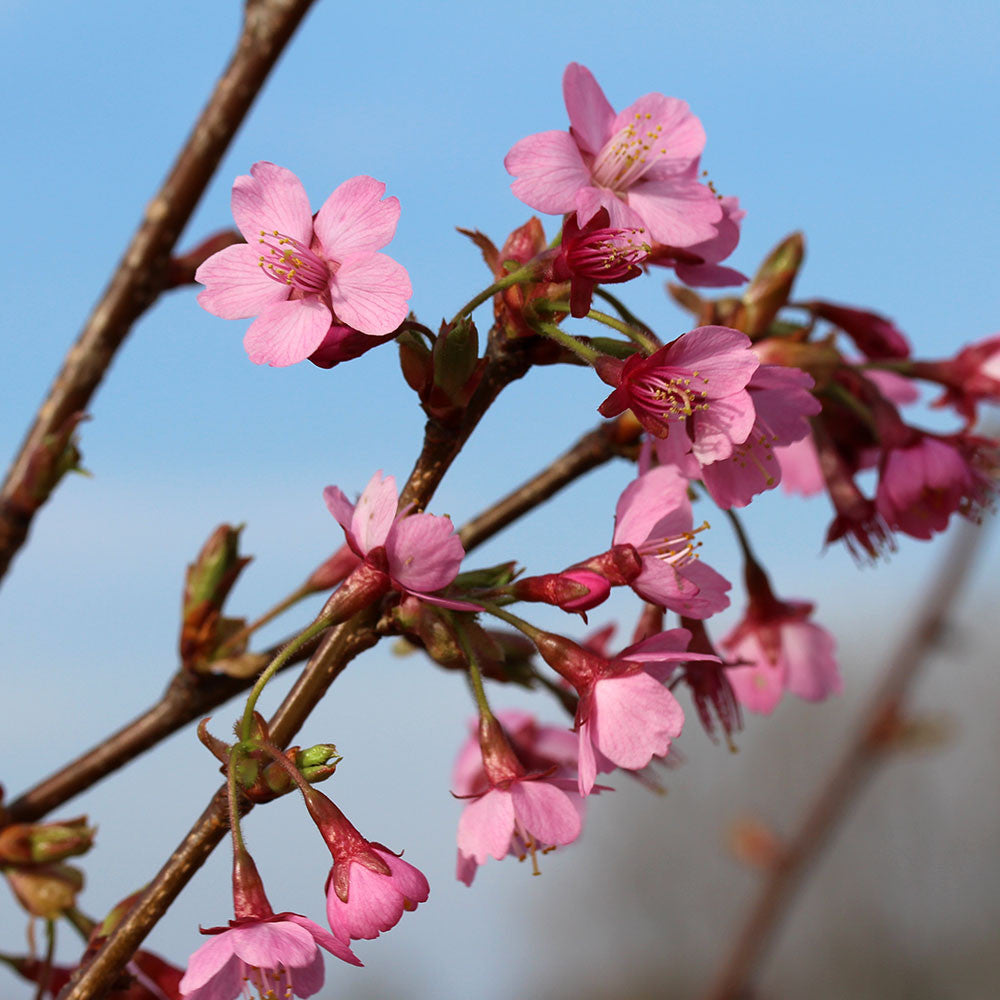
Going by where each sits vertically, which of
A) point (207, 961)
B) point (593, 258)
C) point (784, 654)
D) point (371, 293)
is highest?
point (593, 258)

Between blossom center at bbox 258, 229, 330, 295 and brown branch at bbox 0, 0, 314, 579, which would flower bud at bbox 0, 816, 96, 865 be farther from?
blossom center at bbox 258, 229, 330, 295

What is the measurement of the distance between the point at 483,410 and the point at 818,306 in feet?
2.75

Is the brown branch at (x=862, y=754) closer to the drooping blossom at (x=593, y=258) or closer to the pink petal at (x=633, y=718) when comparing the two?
the pink petal at (x=633, y=718)

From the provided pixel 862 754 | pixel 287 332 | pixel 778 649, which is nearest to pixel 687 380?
pixel 287 332

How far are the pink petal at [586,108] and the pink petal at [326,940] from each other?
73cm

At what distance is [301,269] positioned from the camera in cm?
93

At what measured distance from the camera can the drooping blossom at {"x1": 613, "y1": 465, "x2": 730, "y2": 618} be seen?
3.23 ft

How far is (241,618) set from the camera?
1.47m

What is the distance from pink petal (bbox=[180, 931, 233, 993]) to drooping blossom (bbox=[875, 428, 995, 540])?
970mm

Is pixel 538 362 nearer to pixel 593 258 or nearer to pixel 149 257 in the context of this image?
pixel 593 258

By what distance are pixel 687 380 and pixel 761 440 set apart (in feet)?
0.62

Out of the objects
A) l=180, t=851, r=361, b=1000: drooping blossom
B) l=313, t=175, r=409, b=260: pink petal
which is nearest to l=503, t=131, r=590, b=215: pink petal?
l=313, t=175, r=409, b=260: pink petal

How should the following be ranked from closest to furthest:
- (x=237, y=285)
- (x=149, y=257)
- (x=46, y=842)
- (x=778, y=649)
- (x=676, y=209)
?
(x=237, y=285)
(x=676, y=209)
(x=46, y=842)
(x=778, y=649)
(x=149, y=257)

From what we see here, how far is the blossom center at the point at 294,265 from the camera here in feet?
3.05
